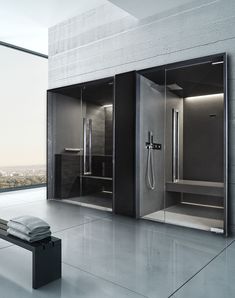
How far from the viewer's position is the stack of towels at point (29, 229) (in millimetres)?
2229

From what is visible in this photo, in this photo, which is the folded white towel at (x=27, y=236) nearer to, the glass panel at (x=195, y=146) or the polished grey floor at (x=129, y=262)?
the polished grey floor at (x=129, y=262)

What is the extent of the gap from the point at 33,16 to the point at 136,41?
7.84 ft

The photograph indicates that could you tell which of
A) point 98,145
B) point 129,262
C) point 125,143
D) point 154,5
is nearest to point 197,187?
point 125,143

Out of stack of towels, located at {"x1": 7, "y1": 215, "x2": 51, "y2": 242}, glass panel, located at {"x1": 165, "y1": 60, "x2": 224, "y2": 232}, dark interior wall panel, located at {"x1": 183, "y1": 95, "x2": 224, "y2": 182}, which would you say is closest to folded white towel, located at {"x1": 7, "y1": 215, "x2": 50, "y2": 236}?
stack of towels, located at {"x1": 7, "y1": 215, "x2": 51, "y2": 242}

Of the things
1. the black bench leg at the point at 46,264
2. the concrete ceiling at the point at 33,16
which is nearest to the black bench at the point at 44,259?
the black bench leg at the point at 46,264

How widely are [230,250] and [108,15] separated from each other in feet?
14.2

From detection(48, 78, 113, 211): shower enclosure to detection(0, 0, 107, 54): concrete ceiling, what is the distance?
1469 mm

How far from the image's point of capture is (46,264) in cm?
218

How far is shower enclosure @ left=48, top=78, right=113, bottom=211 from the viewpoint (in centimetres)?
496

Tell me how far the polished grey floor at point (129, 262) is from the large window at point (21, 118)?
9.56 feet

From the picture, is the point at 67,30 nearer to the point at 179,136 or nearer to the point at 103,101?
the point at 103,101

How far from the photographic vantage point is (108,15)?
→ 16.0 ft

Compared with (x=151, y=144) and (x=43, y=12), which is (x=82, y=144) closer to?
(x=151, y=144)

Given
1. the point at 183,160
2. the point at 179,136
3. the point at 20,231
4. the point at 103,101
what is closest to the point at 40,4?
the point at 103,101
